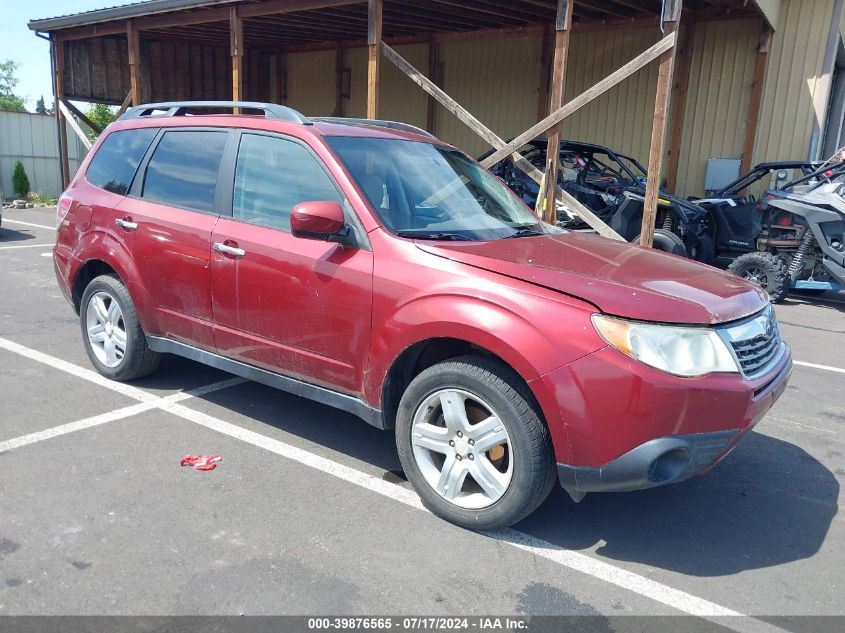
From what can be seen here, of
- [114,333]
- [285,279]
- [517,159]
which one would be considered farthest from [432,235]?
[517,159]

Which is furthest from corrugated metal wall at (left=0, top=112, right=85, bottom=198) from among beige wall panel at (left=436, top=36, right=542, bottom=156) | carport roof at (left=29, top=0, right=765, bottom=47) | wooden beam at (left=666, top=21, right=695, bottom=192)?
wooden beam at (left=666, top=21, right=695, bottom=192)

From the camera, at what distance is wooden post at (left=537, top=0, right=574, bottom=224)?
829cm

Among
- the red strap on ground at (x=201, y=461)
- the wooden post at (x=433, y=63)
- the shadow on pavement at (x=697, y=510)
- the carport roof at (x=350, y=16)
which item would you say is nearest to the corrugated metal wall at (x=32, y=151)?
the carport roof at (x=350, y=16)

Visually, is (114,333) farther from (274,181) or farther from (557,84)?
(557,84)

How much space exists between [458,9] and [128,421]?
401 inches

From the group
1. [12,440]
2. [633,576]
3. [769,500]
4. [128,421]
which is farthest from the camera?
[128,421]

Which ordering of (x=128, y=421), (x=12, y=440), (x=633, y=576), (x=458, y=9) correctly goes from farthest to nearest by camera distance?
(x=458, y=9) < (x=128, y=421) < (x=12, y=440) < (x=633, y=576)

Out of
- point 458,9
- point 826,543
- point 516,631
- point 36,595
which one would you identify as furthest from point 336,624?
point 458,9

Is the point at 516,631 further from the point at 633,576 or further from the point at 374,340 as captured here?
the point at 374,340

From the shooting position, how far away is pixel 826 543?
322cm

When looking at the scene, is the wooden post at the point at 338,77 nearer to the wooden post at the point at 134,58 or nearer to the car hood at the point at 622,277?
the wooden post at the point at 134,58

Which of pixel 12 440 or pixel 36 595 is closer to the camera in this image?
pixel 36 595

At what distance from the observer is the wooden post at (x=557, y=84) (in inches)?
326

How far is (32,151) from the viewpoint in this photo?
21859 millimetres
